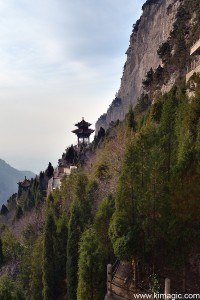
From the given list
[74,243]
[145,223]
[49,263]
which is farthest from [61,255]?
[145,223]

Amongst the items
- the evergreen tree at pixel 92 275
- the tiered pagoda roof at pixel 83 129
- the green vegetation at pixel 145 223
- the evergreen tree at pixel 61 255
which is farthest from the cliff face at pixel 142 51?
the evergreen tree at pixel 92 275

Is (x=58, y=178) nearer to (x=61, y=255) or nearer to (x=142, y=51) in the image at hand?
(x=61, y=255)

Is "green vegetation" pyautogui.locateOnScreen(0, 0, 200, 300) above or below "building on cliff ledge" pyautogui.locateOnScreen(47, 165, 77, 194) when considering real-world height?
below

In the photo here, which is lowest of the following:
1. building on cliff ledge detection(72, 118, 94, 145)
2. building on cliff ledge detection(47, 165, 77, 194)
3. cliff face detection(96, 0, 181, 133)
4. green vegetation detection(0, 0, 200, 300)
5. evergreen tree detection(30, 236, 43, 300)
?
evergreen tree detection(30, 236, 43, 300)

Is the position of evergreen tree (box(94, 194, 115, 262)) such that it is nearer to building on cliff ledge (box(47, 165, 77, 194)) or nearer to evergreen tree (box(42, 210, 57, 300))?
evergreen tree (box(42, 210, 57, 300))

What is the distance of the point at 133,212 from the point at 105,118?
108359mm

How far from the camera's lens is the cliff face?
8188cm

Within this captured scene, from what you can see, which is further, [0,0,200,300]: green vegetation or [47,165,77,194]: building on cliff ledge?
[47,165,77,194]: building on cliff ledge

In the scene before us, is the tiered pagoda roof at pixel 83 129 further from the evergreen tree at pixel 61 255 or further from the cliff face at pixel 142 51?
the evergreen tree at pixel 61 255

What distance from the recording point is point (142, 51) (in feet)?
301

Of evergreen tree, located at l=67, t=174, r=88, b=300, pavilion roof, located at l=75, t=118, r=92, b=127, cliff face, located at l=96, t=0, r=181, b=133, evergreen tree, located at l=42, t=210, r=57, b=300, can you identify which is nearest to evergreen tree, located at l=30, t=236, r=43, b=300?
evergreen tree, located at l=42, t=210, r=57, b=300

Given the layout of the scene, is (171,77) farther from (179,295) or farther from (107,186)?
(179,295)

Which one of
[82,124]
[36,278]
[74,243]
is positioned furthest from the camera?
[82,124]

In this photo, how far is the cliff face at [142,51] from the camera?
8188cm
